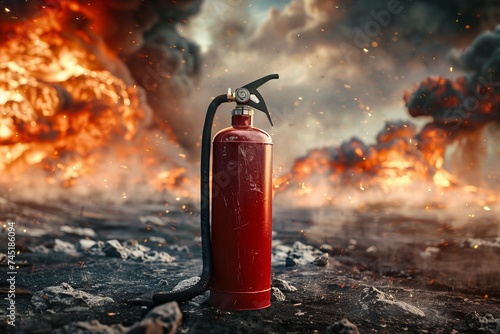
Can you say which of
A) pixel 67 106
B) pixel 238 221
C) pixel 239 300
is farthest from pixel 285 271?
pixel 67 106

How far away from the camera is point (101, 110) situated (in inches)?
337

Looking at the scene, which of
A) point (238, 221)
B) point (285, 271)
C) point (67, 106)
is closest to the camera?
point (238, 221)

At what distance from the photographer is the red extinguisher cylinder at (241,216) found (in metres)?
3.98

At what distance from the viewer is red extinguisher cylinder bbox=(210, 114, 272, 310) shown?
3.98 meters

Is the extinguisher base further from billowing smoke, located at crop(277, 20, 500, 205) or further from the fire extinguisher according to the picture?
billowing smoke, located at crop(277, 20, 500, 205)

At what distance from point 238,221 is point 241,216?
0.05 meters

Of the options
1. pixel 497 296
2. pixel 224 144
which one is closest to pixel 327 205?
pixel 497 296

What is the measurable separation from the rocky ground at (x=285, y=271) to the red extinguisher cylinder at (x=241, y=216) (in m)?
0.19

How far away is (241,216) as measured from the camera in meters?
3.99

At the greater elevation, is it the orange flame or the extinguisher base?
the orange flame

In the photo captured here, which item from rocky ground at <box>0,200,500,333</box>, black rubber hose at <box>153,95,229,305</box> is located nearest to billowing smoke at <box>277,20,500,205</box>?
rocky ground at <box>0,200,500,333</box>

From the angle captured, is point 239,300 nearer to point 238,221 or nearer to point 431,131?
point 238,221

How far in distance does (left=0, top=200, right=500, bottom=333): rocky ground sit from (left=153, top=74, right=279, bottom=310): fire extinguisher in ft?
0.52

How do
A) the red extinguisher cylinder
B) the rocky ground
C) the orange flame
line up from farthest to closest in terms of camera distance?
1. the orange flame
2. the red extinguisher cylinder
3. the rocky ground
